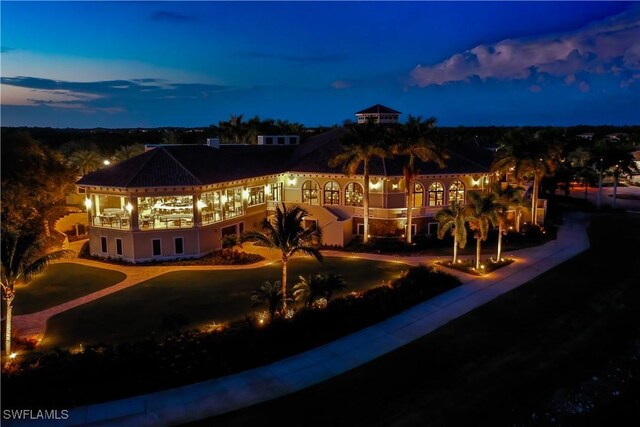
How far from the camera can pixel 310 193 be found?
136 ft

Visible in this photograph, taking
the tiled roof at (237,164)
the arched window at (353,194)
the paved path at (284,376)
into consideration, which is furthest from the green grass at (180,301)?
the arched window at (353,194)

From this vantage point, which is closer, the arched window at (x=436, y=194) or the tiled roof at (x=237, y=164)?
the tiled roof at (x=237, y=164)

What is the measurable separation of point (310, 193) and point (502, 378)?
27.7 m

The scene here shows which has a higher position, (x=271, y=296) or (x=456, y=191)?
(x=456, y=191)

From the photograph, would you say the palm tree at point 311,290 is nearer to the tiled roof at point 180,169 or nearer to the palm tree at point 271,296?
the palm tree at point 271,296

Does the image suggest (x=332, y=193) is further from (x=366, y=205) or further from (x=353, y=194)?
(x=366, y=205)

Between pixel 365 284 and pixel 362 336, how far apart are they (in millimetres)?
8288

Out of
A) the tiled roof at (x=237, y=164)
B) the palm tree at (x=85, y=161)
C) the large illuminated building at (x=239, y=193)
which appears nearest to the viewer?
the large illuminated building at (x=239, y=193)

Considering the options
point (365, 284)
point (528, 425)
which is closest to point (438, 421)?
point (528, 425)

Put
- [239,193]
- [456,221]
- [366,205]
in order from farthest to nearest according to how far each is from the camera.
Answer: [239,193] → [366,205] → [456,221]

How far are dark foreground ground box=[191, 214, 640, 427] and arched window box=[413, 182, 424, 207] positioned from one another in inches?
673

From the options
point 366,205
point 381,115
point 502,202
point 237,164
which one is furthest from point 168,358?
point 381,115

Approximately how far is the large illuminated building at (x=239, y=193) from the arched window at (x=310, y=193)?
0.28 feet

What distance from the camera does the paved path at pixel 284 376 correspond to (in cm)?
1330
